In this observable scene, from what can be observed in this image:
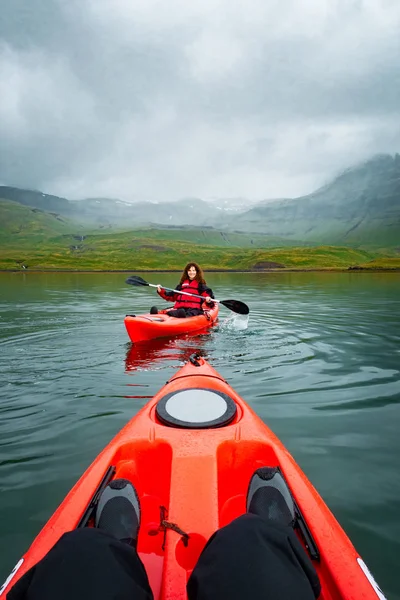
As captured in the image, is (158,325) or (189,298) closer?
(158,325)

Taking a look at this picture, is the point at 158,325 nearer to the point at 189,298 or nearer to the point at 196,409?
the point at 189,298

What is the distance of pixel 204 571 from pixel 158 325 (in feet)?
31.4

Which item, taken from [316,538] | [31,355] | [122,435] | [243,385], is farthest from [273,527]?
[31,355]

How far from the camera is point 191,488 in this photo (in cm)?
303

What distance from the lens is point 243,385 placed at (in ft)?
25.0

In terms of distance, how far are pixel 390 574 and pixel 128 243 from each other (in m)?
185

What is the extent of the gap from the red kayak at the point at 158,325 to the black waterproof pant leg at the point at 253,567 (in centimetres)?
907

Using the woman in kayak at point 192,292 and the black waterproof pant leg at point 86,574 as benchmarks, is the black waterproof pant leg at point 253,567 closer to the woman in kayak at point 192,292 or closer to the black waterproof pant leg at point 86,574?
the black waterproof pant leg at point 86,574

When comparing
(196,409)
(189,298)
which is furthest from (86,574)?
(189,298)

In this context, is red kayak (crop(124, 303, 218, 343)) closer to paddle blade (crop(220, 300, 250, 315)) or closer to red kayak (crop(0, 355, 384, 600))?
paddle blade (crop(220, 300, 250, 315))

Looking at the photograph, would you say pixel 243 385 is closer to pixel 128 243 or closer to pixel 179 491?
pixel 179 491

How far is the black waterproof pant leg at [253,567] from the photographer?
71.3 inches

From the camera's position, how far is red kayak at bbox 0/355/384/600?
2355 mm

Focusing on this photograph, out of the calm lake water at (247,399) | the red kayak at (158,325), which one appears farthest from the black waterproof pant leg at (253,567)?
the red kayak at (158,325)
